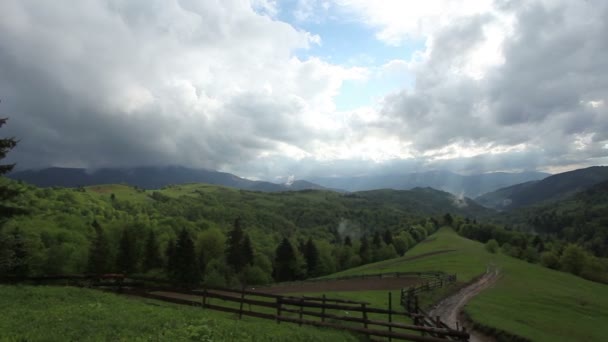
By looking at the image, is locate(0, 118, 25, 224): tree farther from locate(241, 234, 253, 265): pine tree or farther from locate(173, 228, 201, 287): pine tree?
locate(241, 234, 253, 265): pine tree

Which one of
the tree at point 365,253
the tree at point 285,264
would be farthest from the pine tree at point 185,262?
the tree at point 365,253

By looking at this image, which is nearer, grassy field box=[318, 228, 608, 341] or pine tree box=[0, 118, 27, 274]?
pine tree box=[0, 118, 27, 274]

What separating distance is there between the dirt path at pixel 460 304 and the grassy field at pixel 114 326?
1775cm

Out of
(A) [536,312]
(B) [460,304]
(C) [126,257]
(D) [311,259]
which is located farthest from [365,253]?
(A) [536,312]

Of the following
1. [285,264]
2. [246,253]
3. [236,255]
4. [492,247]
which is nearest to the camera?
[236,255]

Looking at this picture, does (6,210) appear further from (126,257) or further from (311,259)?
(311,259)

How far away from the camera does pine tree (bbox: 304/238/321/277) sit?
10162 cm

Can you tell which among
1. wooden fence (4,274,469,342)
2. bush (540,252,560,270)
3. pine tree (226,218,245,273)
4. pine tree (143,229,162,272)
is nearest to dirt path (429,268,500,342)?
wooden fence (4,274,469,342)

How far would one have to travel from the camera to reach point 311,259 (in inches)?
4038

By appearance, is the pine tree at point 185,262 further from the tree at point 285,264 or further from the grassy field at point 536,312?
the grassy field at point 536,312

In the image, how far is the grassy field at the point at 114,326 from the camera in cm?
1145

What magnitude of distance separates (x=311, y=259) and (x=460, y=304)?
66466mm

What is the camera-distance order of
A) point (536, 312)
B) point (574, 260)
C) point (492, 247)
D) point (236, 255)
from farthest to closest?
point (492, 247) → point (574, 260) → point (236, 255) → point (536, 312)

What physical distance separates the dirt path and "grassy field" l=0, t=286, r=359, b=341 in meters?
17.7
